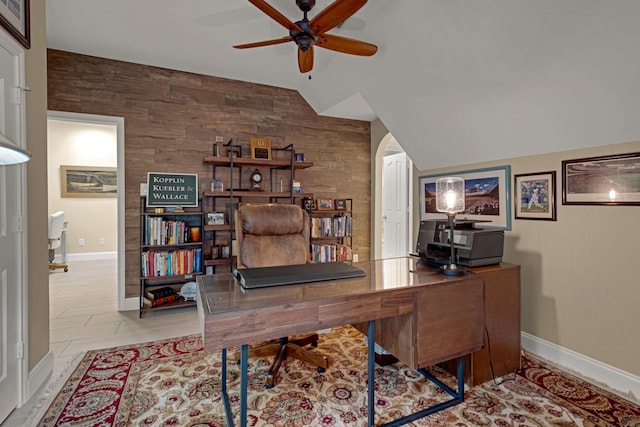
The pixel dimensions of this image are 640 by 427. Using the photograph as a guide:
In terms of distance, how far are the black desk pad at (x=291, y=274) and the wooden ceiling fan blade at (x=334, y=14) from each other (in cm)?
142

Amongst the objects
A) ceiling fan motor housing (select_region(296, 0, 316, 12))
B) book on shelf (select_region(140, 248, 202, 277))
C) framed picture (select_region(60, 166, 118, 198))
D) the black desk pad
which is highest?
ceiling fan motor housing (select_region(296, 0, 316, 12))

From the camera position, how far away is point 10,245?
1670mm

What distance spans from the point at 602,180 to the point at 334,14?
78.2 inches

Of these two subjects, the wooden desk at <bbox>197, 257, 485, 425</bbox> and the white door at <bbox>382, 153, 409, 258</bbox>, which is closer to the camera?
the wooden desk at <bbox>197, 257, 485, 425</bbox>

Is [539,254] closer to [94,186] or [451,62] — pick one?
[451,62]

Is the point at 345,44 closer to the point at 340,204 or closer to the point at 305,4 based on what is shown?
the point at 305,4

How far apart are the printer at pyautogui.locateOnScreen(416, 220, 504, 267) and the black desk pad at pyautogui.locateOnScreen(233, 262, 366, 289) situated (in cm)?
66

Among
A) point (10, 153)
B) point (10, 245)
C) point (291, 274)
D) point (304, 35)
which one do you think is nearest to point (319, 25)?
point (304, 35)

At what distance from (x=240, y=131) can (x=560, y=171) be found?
324 cm

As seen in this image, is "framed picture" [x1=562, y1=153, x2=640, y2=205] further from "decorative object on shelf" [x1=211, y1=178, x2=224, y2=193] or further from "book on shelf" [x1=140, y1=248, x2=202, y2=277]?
"book on shelf" [x1=140, y1=248, x2=202, y2=277]

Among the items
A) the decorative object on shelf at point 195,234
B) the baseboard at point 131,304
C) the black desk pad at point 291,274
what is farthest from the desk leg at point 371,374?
the baseboard at point 131,304

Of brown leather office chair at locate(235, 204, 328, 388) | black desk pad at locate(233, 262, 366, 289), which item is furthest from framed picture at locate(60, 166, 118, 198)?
black desk pad at locate(233, 262, 366, 289)

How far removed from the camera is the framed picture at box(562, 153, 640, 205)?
1.88 meters

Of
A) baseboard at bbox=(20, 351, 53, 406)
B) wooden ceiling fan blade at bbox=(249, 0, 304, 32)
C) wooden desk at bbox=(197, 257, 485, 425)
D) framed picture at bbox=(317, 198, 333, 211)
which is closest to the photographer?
wooden desk at bbox=(197, 257, 485, 425)
